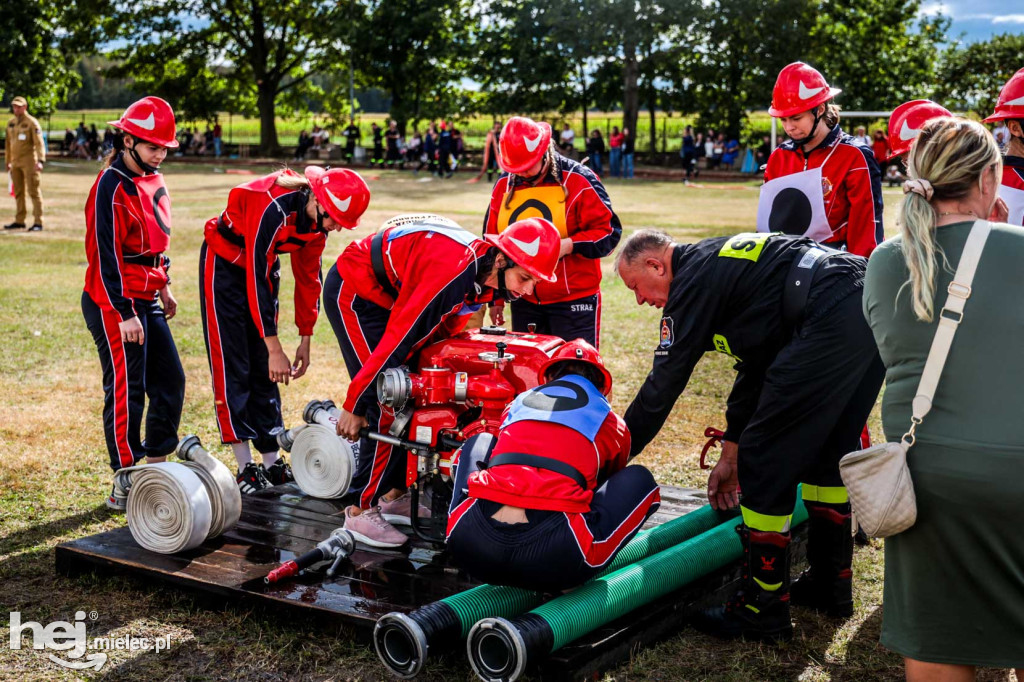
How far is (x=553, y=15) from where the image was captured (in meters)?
41.9

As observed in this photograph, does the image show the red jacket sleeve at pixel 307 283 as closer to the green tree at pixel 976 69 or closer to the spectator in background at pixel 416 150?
the spectator in background at pixel 416 150

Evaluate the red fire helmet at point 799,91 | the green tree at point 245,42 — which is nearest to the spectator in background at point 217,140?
the green tree at point 245,42

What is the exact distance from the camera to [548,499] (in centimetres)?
362

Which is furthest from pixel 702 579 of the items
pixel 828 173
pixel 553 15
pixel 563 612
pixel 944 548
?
pixel 553 15

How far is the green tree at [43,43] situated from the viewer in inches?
1694

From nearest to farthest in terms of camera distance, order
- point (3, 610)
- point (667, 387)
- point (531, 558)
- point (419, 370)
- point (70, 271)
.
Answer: point (531, 558) < point (667, 387) < point (3, 610) < point (419, 370) < point (70, 271)

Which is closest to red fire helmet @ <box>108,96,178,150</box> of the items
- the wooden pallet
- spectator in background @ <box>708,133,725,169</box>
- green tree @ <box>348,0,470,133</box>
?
the wooden pallet

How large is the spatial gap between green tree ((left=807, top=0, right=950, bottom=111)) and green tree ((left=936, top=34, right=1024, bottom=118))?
11.0ft

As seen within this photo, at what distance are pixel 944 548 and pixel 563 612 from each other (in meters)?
1.52

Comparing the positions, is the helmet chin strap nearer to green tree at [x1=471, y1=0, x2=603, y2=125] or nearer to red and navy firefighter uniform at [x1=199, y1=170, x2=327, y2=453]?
red and navy firefighter uniform at [x1=199, y1=170, x2=327, y2=453]

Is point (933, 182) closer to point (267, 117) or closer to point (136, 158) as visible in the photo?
point (136, 158)

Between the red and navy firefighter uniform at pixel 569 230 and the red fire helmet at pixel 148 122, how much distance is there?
76.1 inches

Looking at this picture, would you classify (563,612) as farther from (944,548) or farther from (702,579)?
(944,548)

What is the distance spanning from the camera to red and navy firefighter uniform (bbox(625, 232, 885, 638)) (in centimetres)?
398
